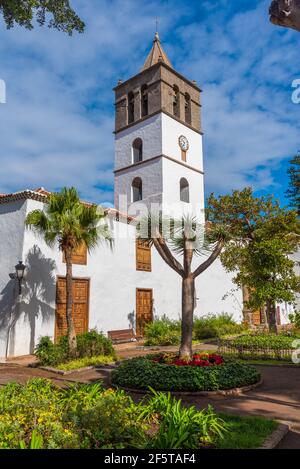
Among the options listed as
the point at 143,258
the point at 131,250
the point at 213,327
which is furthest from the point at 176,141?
the point at 213,327

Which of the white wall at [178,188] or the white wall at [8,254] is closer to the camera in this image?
the white wall at [8,254]

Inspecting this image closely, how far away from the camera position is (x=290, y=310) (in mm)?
29859

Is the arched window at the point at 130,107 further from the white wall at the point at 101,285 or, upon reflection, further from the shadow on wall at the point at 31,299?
the shadow on wall at the point at 31,299

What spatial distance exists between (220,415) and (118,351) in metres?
9.07

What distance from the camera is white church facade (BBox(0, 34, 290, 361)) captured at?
44.2ft

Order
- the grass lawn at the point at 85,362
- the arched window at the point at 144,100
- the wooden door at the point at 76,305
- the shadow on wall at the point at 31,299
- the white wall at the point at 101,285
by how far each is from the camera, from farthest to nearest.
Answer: the arched window at the point at 144,100 → the wooden door at the point at 76,305 → the white wall at the point at 101,285 → the shadow on wall at the point at 31,299 → the grass lawn at the point at 85,362

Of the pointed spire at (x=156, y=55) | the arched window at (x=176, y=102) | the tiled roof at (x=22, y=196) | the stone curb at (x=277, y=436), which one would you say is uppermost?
the pointed spire at (x=156, y=55)

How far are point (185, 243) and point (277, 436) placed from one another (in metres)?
5.50

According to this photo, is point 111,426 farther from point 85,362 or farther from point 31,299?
point 31,299

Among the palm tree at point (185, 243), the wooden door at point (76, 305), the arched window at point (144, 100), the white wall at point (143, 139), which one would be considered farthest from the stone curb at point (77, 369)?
the arched window at point (144, 100)

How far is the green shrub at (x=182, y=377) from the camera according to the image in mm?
7629

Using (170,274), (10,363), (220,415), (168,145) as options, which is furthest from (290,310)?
(220,415)

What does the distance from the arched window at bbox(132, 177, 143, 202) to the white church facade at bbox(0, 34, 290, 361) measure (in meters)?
0.07

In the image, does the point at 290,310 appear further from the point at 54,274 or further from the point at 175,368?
the point at 175,368
